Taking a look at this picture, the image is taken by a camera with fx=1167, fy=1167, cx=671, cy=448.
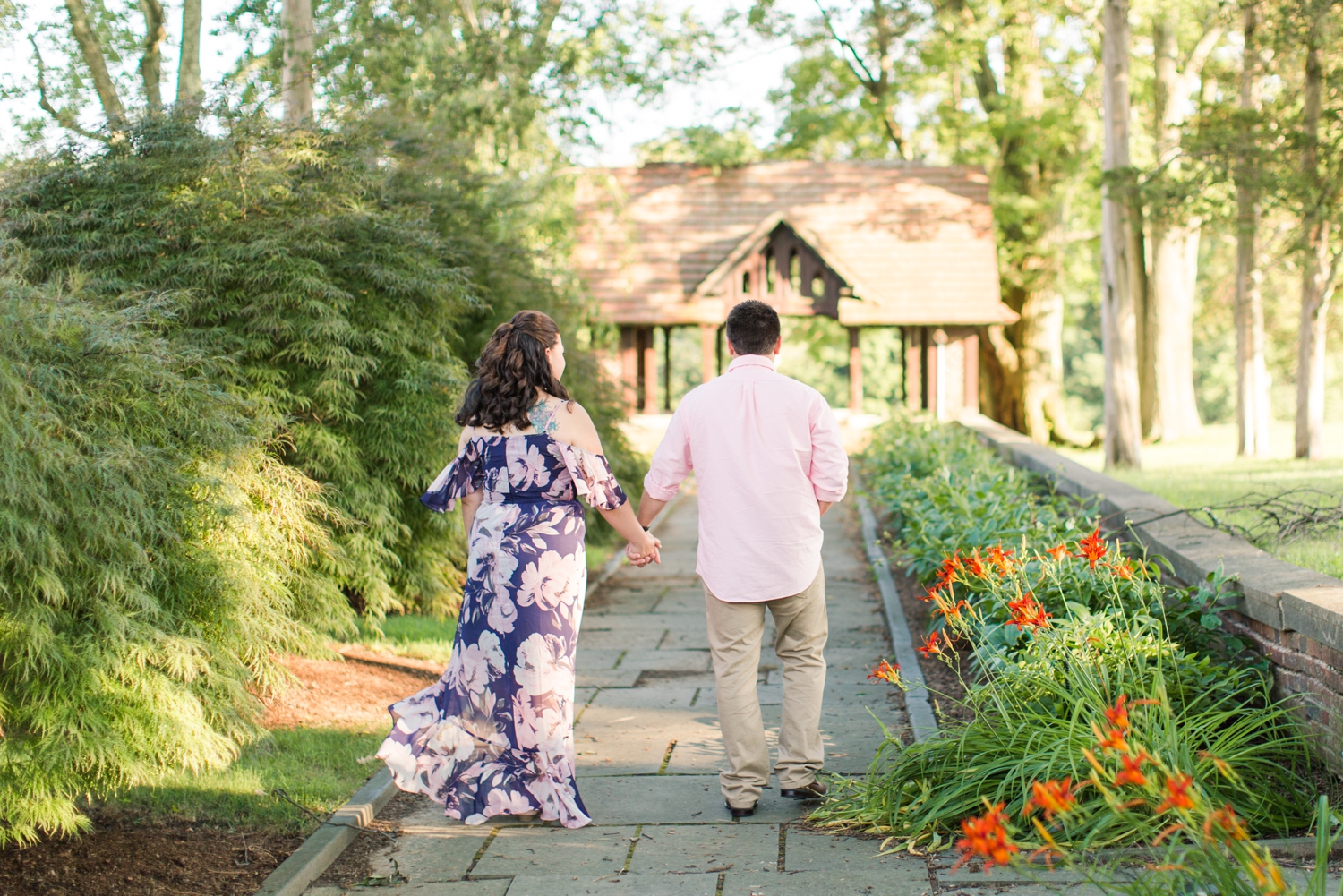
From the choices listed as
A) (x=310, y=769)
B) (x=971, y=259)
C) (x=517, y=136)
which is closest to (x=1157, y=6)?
(x=971, y=259)

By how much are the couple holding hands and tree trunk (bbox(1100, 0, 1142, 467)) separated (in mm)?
11365

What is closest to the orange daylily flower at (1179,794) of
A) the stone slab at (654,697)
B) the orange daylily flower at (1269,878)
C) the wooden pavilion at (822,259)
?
the orange daylily flower at (1269,878)

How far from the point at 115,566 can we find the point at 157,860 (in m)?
1.06

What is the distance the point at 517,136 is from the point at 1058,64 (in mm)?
15861

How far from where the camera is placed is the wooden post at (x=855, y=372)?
23.6 m

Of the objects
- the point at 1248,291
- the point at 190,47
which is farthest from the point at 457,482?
the point at 1248,291

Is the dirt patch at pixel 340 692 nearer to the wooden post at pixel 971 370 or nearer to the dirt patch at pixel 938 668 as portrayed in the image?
the dirt patch at pixel 938 668

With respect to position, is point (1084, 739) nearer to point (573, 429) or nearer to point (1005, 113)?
point (573, 429)

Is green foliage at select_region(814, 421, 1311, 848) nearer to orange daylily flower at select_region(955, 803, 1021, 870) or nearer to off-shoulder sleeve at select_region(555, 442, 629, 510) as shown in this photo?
orange daylily flower at select_region(955, 803, 1021, 870)

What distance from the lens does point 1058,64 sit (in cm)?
2573

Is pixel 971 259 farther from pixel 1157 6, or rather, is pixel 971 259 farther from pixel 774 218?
pixel 1157 6

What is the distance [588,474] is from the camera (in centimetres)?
450

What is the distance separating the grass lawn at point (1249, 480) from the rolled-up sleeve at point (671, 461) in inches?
110

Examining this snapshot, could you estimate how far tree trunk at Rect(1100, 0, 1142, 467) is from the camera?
1468cm
